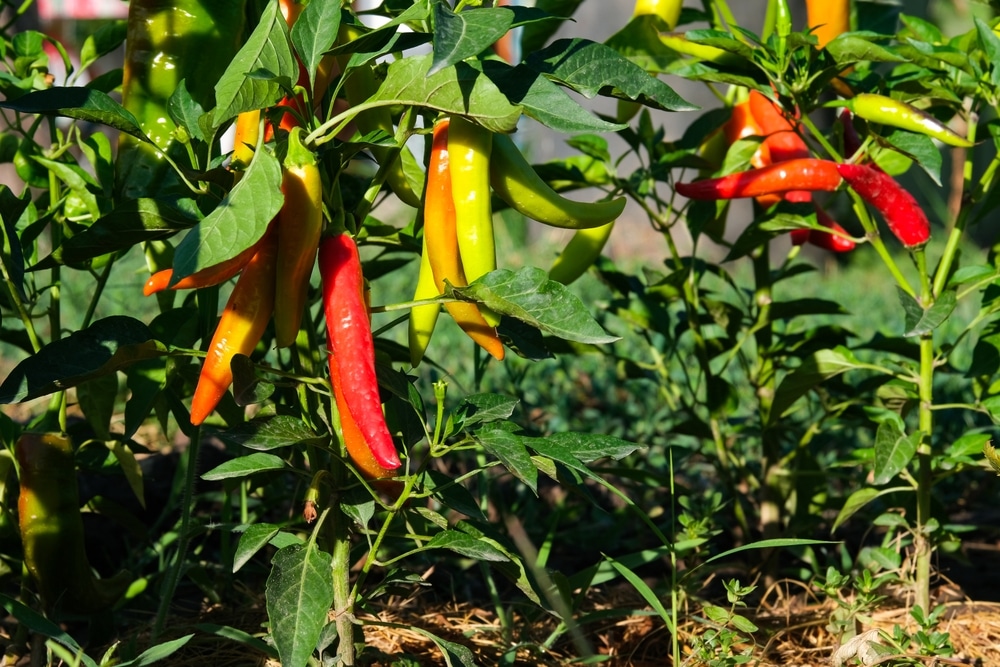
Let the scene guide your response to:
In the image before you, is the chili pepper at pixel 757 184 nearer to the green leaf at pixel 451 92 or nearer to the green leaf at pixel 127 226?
the green leaf at pixel 451 92

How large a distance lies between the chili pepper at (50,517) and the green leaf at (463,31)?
762 millimetres

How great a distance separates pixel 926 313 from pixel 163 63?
3.32ft

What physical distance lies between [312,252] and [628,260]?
438 cm

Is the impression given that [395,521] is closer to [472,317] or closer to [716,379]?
[472,317]

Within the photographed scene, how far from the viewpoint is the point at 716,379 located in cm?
170

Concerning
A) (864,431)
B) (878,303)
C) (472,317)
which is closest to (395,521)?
(472,317)

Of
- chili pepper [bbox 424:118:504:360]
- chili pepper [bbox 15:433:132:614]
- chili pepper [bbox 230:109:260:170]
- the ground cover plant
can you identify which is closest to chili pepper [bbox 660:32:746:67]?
the ground cover plant

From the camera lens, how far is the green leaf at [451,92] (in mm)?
920

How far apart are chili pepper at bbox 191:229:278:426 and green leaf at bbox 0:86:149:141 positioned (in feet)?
0.61

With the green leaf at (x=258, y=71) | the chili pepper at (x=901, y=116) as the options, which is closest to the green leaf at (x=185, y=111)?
the green leaf at (x=258, y=71)

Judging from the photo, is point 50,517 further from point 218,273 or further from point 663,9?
point 663,9

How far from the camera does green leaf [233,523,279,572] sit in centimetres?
104

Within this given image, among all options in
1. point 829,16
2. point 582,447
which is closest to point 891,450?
point 582,447

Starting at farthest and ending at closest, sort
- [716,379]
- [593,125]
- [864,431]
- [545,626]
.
→ [864,431] → [716,379] → [545,626] → [593,125]
